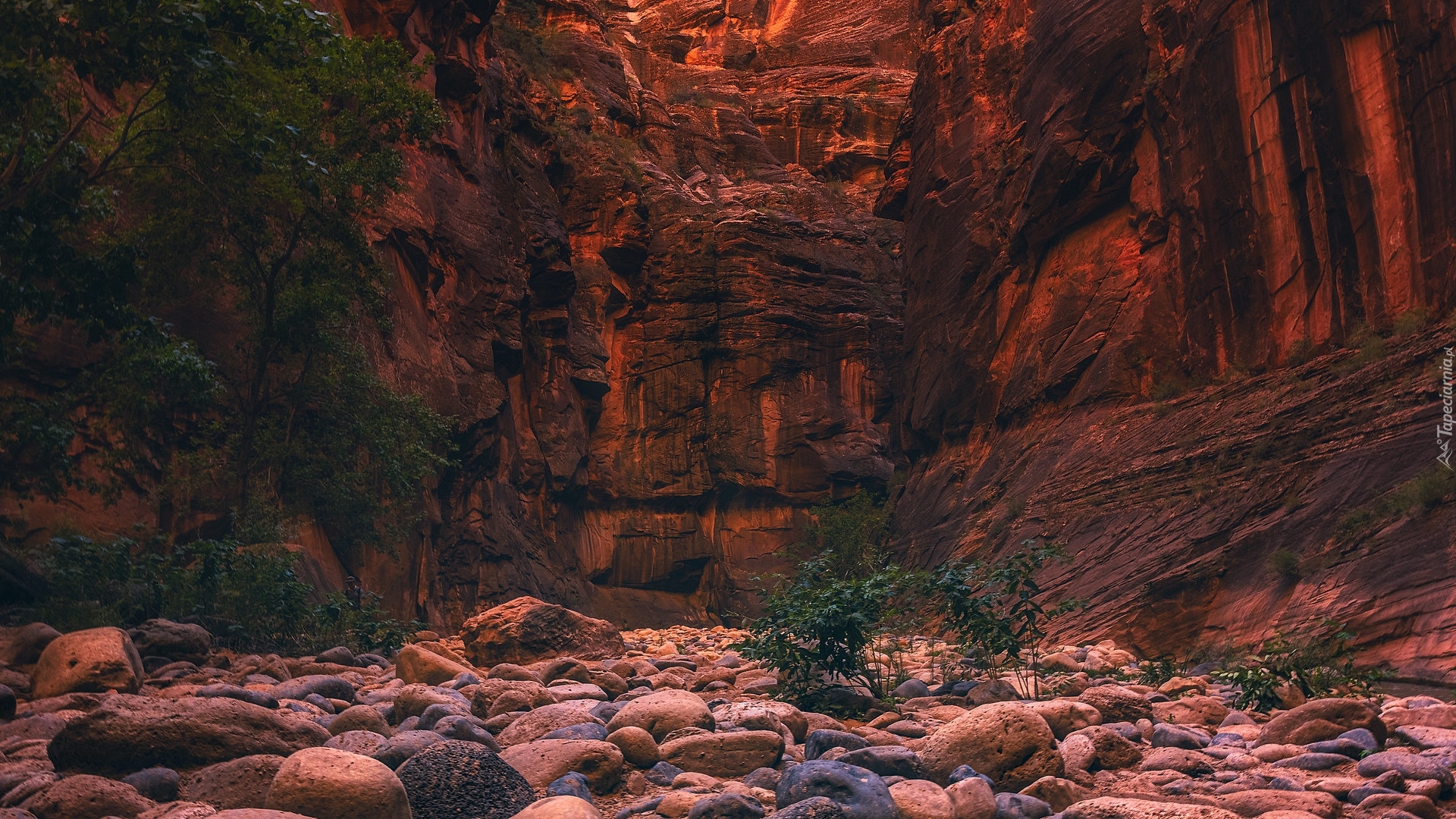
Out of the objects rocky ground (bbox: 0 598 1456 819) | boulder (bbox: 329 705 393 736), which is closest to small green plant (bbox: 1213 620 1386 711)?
rocky ground (bbox: 0 598 1456 819)

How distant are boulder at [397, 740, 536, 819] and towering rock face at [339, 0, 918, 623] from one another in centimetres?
1791

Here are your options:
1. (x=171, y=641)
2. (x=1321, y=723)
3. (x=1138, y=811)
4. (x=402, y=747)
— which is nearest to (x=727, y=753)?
(x=402, y=747)

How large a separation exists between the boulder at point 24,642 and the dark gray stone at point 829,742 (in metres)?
5.61

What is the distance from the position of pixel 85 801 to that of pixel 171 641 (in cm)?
543

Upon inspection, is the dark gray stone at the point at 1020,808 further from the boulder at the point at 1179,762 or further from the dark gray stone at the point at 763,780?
the boulder at the point at 1179,762

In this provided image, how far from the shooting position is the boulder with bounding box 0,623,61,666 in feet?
23.7

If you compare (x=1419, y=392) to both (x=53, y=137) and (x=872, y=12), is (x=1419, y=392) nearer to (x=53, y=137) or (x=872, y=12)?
(x=53, y=137)

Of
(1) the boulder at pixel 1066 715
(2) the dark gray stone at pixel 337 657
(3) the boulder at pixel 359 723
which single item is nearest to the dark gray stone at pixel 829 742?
(1) the boulder at pixel 1066 715

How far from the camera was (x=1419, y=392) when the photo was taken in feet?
40.2

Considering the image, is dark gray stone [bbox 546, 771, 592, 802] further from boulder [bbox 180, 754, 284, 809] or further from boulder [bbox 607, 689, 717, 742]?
boulder [bbox 180, 754, 284, 809]

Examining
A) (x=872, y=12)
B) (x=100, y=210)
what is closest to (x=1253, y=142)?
(x=100, y=210)

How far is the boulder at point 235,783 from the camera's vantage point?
423 centimetres

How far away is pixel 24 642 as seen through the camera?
741 centimetres

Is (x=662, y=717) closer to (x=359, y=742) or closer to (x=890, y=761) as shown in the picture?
(x=890, y=761)
